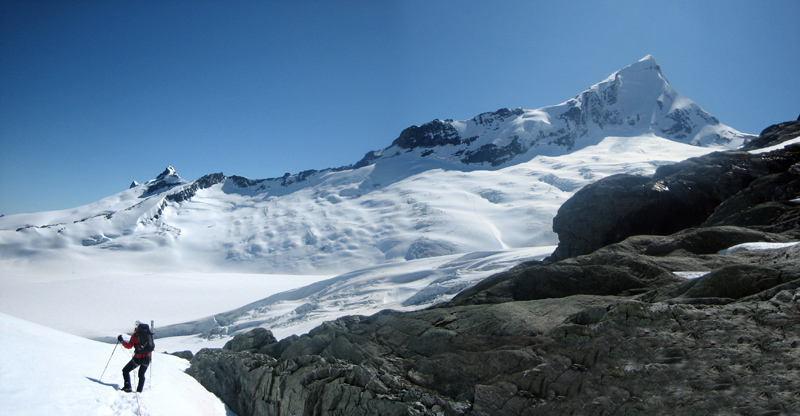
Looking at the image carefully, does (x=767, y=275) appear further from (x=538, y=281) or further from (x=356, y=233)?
(x=356, y=233)

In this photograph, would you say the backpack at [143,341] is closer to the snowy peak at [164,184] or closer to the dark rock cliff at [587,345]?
the dark rock cliff at [587,345]

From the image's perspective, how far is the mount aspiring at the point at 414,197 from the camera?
8725cm

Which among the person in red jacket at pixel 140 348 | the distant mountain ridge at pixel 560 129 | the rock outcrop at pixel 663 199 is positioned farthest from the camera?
the distant mountain ridge at pixel 560 129

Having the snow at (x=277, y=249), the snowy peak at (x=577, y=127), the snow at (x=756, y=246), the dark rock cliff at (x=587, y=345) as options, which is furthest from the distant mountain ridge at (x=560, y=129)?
the snow at (x=756, y=246)

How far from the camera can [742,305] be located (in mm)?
7617

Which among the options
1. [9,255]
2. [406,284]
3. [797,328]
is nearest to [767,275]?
[797,328]

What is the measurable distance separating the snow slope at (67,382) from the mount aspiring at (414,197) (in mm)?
65178

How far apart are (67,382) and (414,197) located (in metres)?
102

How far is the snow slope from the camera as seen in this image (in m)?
7.75

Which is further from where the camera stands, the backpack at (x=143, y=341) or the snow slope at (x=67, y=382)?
the backpack at (x=143, y=341)

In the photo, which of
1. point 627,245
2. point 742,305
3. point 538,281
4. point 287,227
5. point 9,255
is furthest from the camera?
point 287,227

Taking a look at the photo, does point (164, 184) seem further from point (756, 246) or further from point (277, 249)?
Result: point (756, 246)

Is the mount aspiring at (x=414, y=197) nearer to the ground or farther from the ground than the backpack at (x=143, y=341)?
farther from the ground

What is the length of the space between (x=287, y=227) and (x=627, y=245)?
311 feet
